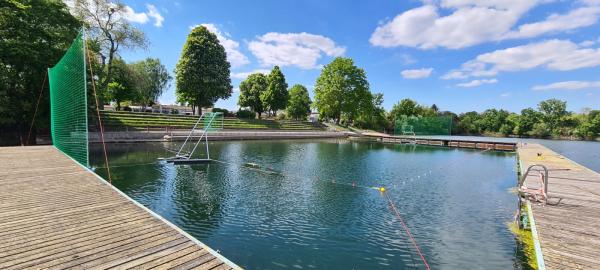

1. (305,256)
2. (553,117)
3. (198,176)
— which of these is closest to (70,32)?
(198,176)

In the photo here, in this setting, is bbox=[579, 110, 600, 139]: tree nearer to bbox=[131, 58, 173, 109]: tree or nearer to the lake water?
the lake water

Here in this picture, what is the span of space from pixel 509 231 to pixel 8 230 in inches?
690

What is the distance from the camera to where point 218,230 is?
12359mm

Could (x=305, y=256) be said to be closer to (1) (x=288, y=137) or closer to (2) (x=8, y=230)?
(2) (x=8, y=230)

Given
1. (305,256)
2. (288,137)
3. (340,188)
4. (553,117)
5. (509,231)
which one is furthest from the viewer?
(553,117)

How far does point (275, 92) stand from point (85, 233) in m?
83.1

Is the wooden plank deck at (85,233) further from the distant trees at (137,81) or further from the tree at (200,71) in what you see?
the tree at (200,71)

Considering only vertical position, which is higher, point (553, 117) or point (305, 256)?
point (553, 117)

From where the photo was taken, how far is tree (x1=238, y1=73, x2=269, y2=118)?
93500mm

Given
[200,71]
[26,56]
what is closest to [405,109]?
[200,71]

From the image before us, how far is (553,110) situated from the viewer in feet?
417

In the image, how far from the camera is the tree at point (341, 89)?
86875 mm

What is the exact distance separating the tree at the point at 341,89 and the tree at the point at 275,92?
33.2 ft

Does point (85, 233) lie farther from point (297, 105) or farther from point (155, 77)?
point (155, 77)
